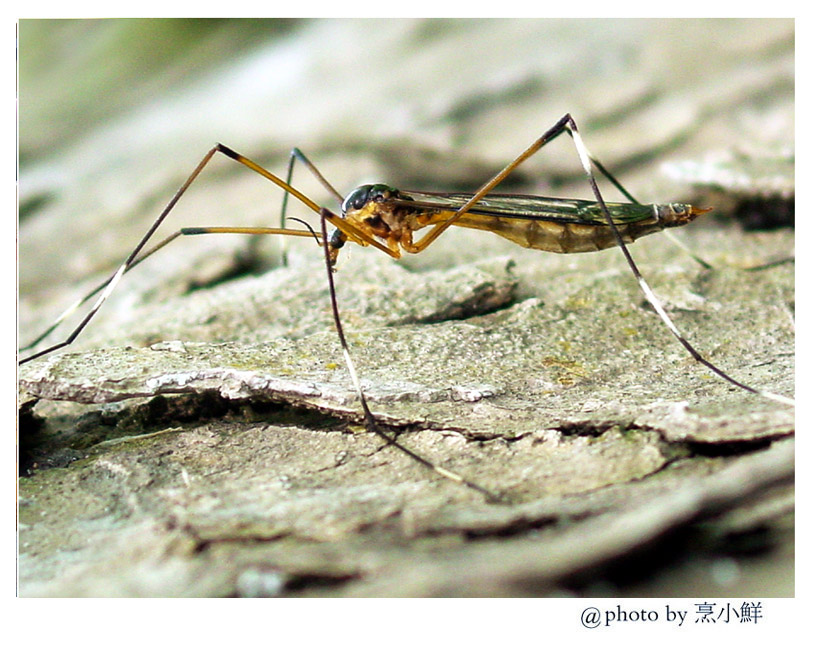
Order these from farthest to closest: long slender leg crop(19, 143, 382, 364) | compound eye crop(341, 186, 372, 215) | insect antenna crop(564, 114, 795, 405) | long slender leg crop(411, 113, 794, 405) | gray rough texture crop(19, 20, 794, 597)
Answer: compound eye crop(341, 186, 372, 215)
long slender leg crop(19, 143, 382, 364)
long slender leg crop(411, 113, 794, 405)
insect antenna crop(564, 114, 795, 405)
gray rough texture crop(19, 20, 794, 597)

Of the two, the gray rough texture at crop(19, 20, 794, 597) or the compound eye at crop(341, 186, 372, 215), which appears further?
the compound eye at crop(341, 186, 372, 215)

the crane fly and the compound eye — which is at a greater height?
the compound eye

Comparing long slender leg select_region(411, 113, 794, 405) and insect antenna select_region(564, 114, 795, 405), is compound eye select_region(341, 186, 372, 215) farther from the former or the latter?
insect antenna select_region(564, 114, 795, 405)

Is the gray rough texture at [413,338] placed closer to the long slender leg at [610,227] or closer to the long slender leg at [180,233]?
the long slender leg at [610,227]

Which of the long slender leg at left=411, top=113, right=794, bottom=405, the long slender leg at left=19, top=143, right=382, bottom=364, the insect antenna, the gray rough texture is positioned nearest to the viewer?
the gray rough texture

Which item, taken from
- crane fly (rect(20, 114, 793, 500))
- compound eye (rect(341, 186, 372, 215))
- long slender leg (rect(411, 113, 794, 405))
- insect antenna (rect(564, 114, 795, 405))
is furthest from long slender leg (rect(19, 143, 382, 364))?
insect antenna (rect(564, 114, 795, 405))
